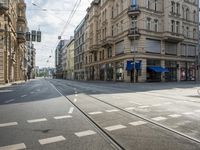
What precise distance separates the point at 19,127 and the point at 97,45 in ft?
186

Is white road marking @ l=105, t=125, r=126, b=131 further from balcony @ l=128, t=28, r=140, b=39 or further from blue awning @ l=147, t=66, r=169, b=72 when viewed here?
blue awning @ l=147, t=66, r=169, b=72

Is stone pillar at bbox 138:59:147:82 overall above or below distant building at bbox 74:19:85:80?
below

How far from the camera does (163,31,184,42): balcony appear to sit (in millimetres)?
45406

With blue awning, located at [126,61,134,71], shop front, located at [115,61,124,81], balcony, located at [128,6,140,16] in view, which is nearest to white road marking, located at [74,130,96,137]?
blue awning, located at [126,61,134,71]

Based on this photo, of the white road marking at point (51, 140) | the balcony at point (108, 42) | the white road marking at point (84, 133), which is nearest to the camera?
the white road marking at point (51, 140)

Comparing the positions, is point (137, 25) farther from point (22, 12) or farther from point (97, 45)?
point (22, 12)

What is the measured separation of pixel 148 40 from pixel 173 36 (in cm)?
559

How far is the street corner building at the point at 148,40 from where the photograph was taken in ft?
142

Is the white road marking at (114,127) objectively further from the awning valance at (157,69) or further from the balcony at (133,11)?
the balcony at (133,11)

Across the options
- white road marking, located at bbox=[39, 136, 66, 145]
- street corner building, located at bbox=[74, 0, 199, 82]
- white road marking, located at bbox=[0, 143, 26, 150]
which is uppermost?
street corner building, located at bbox=[74, 0, 199, 82]

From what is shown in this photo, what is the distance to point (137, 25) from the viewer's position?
43.4 metres

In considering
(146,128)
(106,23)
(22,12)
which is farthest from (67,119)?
(22,12)

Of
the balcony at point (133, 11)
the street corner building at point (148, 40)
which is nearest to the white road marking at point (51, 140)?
the street corner building at point (148, 40)

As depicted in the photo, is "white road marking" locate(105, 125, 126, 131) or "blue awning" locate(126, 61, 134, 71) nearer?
"white road marking" locate(105, 125, 126, 131)
